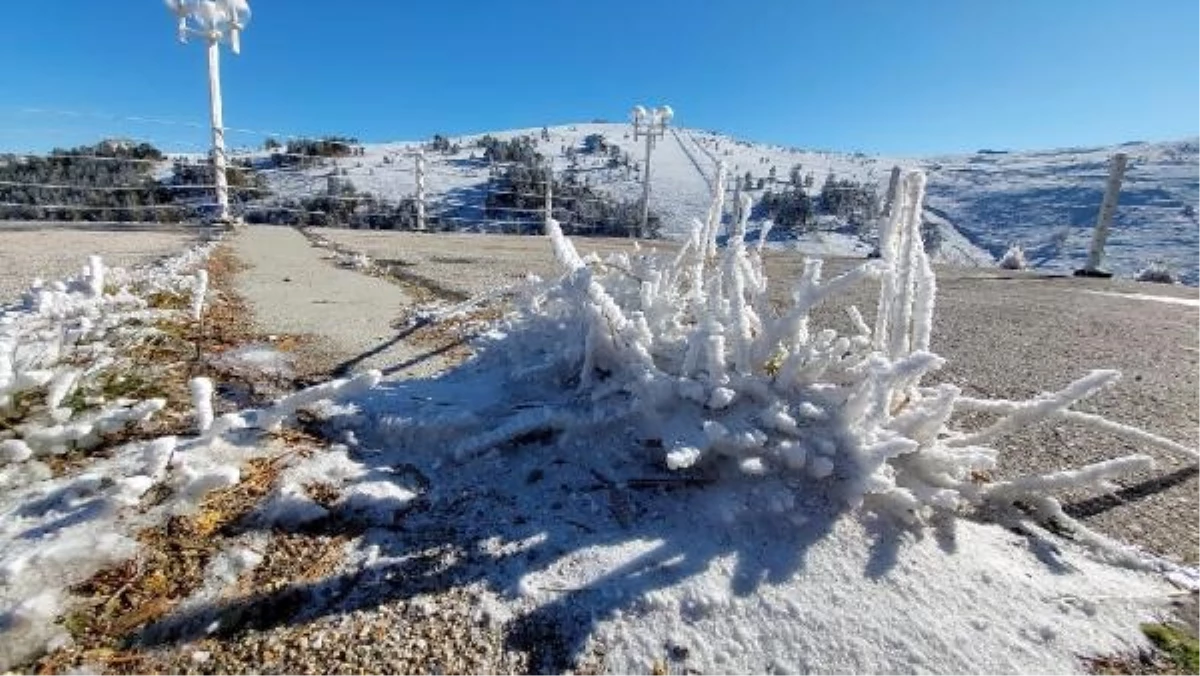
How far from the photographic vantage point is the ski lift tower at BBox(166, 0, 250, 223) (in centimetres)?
684

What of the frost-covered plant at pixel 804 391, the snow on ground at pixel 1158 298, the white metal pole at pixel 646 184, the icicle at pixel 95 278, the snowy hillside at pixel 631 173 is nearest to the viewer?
the frost-covered plant at pixel 804 391

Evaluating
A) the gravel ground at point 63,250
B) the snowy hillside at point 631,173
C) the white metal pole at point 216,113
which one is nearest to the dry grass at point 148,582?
the gravel ground at point 63,250

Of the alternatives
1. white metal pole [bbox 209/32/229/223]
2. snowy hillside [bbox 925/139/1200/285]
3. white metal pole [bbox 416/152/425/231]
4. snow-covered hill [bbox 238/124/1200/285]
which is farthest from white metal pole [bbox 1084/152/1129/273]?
snowy hillside [bbox 925/139/1200/285]

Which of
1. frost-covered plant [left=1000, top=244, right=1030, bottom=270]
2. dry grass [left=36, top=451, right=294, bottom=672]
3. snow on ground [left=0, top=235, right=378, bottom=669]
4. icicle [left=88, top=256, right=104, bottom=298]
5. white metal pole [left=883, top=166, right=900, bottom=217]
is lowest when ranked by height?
dry grass [left=36, top=451, right=294, bottom=672]

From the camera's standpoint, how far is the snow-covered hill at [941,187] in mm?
24328

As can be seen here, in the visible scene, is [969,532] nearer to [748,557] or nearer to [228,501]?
[748,557]

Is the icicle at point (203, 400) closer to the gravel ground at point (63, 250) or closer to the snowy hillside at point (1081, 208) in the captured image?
the gravel ground at point (63, 250)

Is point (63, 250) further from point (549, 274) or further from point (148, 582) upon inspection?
point (148, 582)

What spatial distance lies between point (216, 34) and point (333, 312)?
244 inches

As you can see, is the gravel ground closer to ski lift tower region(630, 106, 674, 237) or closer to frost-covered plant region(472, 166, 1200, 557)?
frost-covered plant region(472, 166, 1200, 557)

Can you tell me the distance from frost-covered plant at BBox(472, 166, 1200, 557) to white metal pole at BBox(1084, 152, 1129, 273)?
5.89 m

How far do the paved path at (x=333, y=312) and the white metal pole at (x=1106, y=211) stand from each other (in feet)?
21.0

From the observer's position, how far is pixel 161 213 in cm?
1391

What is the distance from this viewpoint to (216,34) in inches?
272
